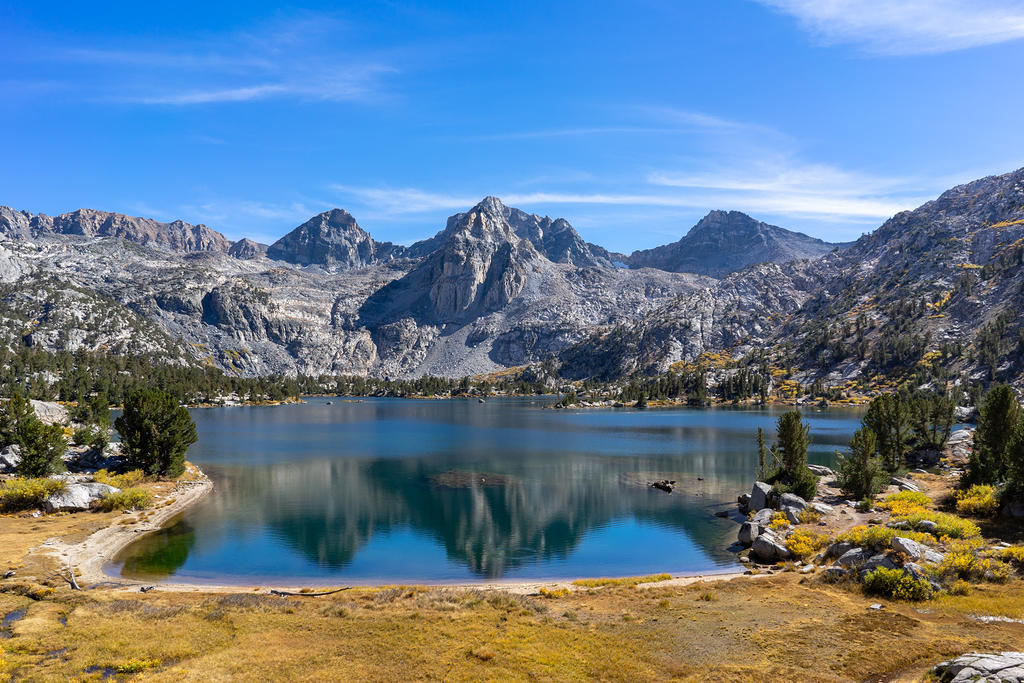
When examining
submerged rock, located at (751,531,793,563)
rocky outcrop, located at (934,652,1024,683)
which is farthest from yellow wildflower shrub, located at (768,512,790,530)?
rocky outcrop, located at (934,652,1024,683)

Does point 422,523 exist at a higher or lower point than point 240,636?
lower

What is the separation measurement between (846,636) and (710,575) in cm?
1485

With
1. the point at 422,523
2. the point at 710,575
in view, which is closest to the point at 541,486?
the point at 422,523

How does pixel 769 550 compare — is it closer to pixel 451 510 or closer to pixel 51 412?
pixel 451 510

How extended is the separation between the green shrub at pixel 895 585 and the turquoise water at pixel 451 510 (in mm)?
12079

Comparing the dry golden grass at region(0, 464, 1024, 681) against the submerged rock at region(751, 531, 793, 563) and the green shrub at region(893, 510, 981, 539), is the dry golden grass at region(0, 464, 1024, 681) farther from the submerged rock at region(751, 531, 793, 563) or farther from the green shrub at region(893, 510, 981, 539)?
the green shrub at region(893, 510, 981, 539)

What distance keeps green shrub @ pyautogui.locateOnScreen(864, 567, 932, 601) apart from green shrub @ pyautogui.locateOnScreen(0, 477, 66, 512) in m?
69.8

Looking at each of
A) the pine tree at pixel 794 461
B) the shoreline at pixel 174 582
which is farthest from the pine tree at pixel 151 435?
the pine tree at pixel 794 461

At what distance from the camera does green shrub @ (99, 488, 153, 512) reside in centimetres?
5606

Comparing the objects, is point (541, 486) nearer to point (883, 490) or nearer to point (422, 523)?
point (422, 523)

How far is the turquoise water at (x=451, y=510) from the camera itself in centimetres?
4288

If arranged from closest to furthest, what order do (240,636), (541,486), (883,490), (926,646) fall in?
(926,646)
(240,636)
(883,490)
(541,486)

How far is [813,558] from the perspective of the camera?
38.8m

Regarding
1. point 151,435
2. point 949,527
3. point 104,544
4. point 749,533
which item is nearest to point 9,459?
point 151,435
